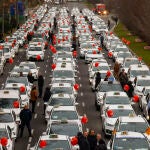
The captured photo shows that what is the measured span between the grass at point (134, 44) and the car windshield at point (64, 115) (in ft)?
89.7

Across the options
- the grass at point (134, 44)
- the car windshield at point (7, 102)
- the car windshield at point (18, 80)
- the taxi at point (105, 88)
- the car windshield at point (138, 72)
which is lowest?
the grass at point (134, 44)

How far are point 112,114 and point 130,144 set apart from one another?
635 centimetres

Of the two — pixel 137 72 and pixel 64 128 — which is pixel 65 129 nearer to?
pixel 64 128

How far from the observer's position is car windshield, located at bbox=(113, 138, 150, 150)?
21562mm

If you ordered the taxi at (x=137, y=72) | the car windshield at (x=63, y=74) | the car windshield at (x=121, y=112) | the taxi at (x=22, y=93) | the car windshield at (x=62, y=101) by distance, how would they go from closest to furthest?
the car windshield at (x=121, y=112)
the car windshield at (x=62, y=101)
the taxi at (x=22, y=93)
the car windshield at (x=63, y=74)
the taxi at (x=137, y=72)

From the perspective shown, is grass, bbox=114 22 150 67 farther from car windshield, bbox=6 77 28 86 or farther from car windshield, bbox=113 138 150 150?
car windshield, bbox=113 138 150 150

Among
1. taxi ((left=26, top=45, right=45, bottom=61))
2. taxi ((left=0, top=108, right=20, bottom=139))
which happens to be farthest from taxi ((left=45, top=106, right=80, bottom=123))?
taxi ((left=26, top=45, right=45, bottom=61))

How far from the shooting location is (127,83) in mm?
36000

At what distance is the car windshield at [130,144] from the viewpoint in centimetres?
2156

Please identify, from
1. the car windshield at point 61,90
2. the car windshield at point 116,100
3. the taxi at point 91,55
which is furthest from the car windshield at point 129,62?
the car windshield at point 116,100

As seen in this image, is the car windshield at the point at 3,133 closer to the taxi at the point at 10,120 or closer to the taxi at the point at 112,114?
the taxi at the point at 10,120

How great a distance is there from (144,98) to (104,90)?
2.68m

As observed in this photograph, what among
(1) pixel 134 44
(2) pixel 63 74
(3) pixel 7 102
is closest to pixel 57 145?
(3) pixel 7 102

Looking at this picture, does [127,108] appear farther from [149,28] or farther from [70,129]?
[149,28]
